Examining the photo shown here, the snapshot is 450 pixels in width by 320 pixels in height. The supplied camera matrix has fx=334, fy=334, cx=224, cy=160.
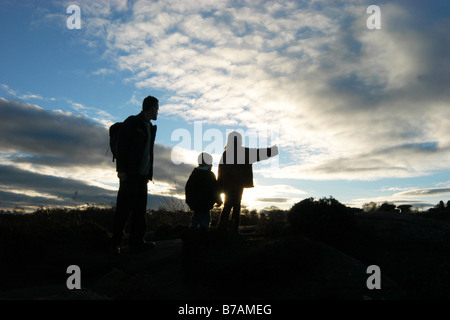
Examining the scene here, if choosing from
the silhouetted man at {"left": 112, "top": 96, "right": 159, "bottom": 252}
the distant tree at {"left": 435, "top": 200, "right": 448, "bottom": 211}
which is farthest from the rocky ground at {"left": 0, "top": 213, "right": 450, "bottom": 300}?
the distant tree at {"left": 435, "top": 200, "right": 448, "bottom": 211}

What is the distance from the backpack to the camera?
6.15 meters

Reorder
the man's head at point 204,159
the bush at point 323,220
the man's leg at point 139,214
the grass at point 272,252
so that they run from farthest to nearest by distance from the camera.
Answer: the man's head at point 204,159
the bush at point 323,220
the man's leg at point 139,214
the grass at point 272,252

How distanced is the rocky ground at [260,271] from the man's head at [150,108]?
2.40 m

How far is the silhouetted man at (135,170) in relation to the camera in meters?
5.80

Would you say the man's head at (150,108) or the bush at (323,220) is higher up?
the man's head at (150,108)

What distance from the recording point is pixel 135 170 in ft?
19.1

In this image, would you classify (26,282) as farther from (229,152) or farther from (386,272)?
(386,272)

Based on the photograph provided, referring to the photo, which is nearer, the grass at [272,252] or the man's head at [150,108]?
the grass at [272,252]

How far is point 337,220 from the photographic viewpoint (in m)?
6.50

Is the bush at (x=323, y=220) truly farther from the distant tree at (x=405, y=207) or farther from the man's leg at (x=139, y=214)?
the distant tree at (x=405, y=207)

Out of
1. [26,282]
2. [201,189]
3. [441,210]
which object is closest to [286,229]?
[201,189]

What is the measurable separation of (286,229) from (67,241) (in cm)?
436

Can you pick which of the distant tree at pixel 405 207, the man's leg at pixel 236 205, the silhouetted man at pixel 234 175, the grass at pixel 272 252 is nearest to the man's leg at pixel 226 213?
the silhouetted man at pixel 234 175

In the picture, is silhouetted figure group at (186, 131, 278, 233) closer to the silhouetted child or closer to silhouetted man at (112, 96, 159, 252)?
the silhouetted child
